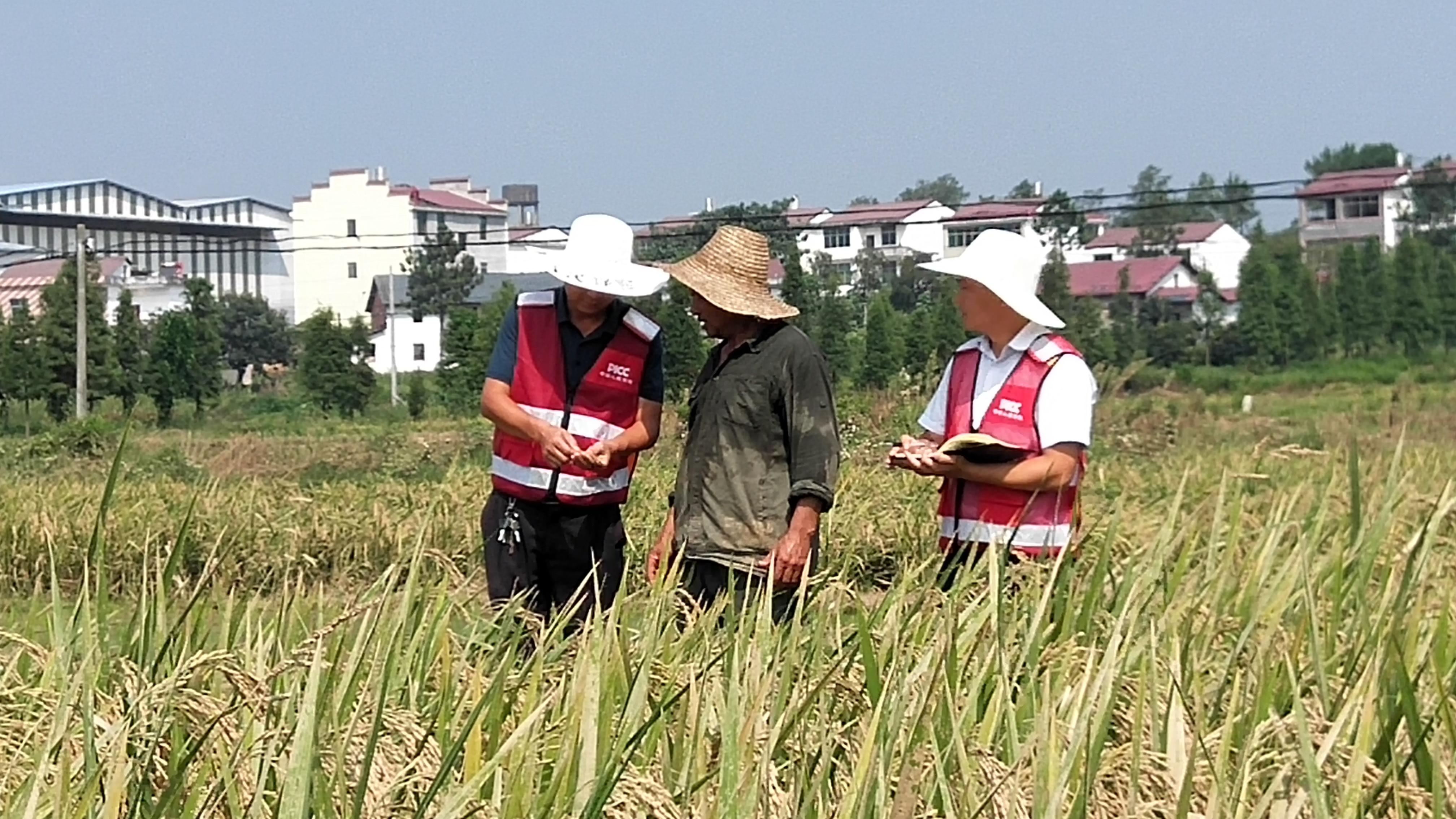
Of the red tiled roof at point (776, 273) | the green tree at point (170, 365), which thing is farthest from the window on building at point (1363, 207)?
the green tree at point (170, 365)

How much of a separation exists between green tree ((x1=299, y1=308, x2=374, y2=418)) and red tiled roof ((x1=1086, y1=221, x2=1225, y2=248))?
45.2m

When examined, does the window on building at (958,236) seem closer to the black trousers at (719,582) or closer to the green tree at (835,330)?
the green tree at (835,330)

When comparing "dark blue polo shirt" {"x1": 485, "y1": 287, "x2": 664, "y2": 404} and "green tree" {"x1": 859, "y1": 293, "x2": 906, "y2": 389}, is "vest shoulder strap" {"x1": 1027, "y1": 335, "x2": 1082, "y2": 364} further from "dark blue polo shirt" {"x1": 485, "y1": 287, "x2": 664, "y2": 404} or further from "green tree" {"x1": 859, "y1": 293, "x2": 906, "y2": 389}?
"green tree" {"x1": 859, "y1": 293, "x2": 906, "y2": 389}

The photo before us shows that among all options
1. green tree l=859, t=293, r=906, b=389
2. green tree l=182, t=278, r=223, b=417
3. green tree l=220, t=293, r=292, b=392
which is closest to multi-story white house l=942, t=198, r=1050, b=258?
green tree l=859, t=293, r=906, b=389

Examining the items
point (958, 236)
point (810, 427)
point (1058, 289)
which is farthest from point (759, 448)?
point (958, 236)

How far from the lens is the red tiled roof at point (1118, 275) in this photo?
66438mm

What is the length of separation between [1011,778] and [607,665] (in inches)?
29.3

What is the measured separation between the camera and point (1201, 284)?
174 feet

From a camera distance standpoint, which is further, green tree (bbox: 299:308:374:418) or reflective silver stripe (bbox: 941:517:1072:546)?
green tree (bbox: 299:308:374:418)

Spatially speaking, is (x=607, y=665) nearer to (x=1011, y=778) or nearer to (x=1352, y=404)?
(x=1011, y=778)

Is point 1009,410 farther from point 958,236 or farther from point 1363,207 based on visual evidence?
point 1363,207

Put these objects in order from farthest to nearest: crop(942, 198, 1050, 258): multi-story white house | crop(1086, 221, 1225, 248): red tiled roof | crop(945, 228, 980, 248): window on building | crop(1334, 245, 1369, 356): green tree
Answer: crop(1086, 221, 1225, 248): red tiled roof
crop(945, 228, 980, 248): window on building
crop(1334, 245, 1369, 356): green tree
crop(942, 198, 1050, 258): multi-story white house

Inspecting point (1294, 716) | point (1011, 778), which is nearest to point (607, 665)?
point (1011, 778)

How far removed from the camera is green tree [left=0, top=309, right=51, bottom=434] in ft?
122
